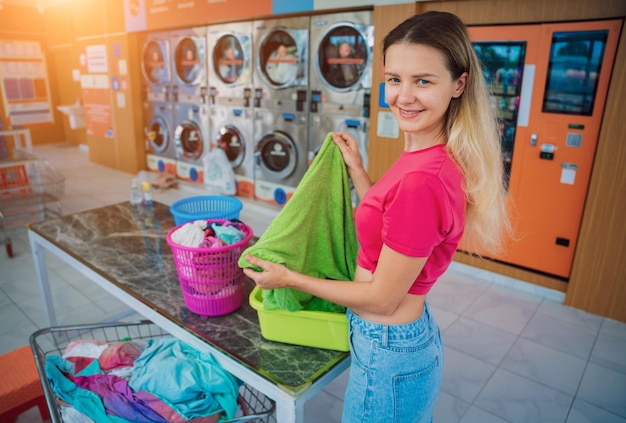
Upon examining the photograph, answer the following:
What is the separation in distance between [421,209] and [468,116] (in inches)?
11.6

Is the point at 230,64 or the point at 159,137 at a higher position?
the point at 230,64

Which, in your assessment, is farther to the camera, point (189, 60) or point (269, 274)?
point (189, 60)

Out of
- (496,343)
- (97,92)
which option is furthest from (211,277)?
(97,92)

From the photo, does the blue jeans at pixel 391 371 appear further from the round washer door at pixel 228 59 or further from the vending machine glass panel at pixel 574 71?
the round washer door at pixel 228 59

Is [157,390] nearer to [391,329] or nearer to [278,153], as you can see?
[391,329]

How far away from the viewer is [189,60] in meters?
5.85

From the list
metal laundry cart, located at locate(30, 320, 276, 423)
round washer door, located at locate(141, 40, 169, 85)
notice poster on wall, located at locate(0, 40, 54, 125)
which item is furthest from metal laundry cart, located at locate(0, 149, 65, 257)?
notice poster on wall, located at locate(0, 40, 54, 125)

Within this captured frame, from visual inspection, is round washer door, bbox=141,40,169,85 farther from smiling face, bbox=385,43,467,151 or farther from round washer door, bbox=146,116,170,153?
smiling face, bbox=385,43,467,151

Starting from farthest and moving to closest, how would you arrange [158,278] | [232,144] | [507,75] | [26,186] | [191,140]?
[191,140]
[232,144]
[26,186]
[507,75]
[158,278]

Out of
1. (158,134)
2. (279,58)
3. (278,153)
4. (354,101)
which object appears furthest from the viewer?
(158,134)

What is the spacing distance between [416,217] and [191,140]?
5680 mm

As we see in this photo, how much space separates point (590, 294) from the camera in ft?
10.4

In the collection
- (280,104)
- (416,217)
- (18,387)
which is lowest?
(18,387)

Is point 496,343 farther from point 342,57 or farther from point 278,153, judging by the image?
point 278,153
